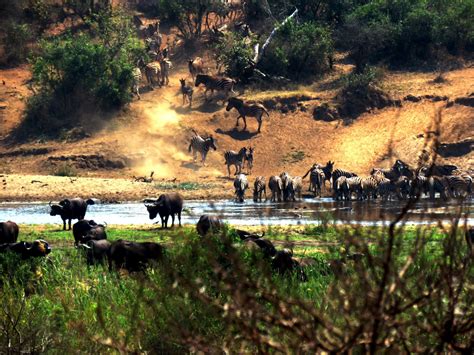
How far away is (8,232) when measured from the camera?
17969 mm

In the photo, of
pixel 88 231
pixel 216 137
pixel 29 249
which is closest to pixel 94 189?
pixel 216 137

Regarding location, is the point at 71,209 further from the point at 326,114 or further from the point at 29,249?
the point at 326,114

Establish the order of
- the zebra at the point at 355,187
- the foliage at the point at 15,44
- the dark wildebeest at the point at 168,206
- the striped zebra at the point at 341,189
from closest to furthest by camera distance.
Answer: the dark wildebeest at the point at 168,206 < the striped zebra at the point at 341,189 < the zebra at the point at 355,187 < the foliage at the point at 15,44

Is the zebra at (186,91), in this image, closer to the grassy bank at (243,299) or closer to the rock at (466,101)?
the rock at (466,101)

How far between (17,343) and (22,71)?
4610 centimetres

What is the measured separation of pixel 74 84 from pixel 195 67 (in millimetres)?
7535

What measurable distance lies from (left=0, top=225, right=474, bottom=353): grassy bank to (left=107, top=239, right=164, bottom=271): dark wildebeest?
1331mm

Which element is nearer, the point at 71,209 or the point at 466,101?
the point at 71,209

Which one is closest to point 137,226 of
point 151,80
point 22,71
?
point 151,80

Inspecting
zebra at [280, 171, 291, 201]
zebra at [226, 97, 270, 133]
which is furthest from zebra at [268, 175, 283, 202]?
zebra at [226, 97, 270, 133]

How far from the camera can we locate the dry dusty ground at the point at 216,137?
129 feet

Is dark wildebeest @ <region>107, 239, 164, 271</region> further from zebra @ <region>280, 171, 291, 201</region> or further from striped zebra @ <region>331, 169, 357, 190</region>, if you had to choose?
striped zebra @ <region>331, 169, 357, 190</region>

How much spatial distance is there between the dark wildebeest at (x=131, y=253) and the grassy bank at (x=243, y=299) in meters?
1.33

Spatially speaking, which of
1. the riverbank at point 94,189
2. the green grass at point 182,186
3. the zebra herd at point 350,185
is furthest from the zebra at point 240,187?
the green grass at point 182,186
